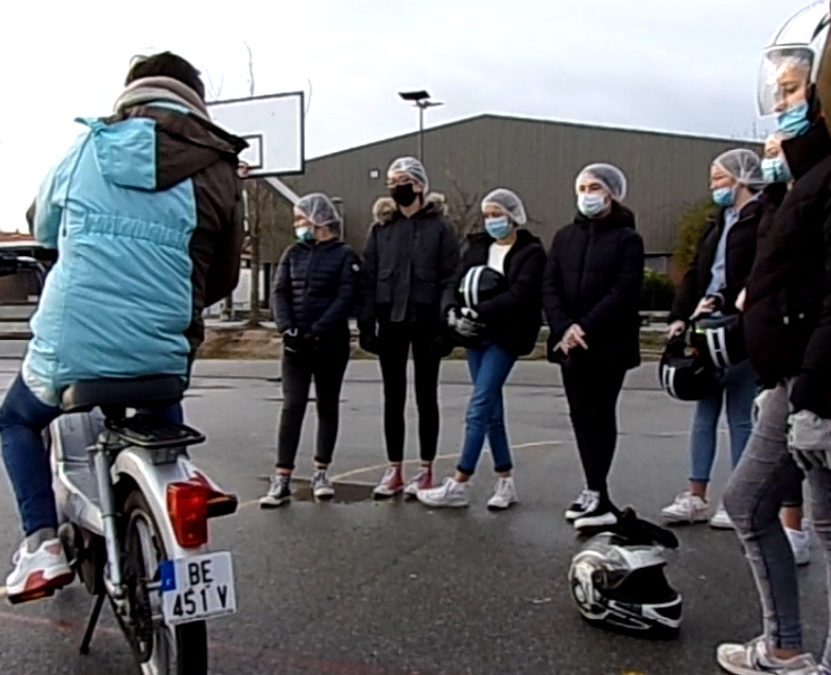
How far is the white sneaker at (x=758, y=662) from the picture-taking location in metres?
3.52

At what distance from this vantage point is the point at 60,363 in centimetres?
326

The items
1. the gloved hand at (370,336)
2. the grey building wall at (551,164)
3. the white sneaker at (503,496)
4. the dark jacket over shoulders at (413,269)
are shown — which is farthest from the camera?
the grey building wall at (551,164)

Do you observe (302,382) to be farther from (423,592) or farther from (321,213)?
(423,592)

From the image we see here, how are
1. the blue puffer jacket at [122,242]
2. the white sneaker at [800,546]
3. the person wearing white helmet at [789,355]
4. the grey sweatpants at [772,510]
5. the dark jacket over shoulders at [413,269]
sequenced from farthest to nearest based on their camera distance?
the dark jacket over shoulders at [413,269] < the white sneaker at [800,546] < the grey sweatpants at [772,510] < the blue puffer jacket at [122,242] < the person wearing white helmet at [789,355]

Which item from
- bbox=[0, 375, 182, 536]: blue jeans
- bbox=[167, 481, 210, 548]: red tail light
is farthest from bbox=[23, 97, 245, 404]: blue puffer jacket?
bbox=[167, 481, 210, 548]: red tail light

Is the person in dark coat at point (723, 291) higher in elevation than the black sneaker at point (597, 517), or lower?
higher

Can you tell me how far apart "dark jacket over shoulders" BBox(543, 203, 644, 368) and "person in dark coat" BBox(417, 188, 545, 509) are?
328mm

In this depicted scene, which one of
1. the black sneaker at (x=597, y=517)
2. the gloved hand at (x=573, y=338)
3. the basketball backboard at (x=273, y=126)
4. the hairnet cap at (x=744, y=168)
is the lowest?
the black sneaker at (x=597, y=517)

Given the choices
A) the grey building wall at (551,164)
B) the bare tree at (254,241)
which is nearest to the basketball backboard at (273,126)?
the bare tree at (254,241)

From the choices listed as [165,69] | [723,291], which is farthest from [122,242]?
[723,291]

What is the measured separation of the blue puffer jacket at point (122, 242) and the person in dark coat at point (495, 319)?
9.30 ft

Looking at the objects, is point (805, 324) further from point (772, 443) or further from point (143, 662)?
point (143, 662)

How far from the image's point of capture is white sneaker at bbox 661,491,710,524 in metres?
5.83

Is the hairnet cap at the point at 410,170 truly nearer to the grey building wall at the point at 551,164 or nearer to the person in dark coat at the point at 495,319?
the person in dark coat at the point at 495,319
